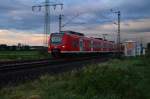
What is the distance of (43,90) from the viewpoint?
48.8 feet

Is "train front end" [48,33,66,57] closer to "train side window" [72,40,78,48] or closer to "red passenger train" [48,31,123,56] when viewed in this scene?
"red passenger train" [48,31,123,56]

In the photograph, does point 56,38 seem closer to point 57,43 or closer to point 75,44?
point 57,43

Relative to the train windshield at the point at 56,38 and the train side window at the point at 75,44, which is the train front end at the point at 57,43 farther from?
the train side window at the point at 75,44

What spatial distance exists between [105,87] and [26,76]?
753cm

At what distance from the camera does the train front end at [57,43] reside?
4431 centimetres

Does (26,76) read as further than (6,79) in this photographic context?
Yes

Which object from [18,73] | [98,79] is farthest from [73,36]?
[98,79]

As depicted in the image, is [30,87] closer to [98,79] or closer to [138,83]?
[98,79]

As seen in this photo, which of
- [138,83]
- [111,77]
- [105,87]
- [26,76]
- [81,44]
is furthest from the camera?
[81,44]

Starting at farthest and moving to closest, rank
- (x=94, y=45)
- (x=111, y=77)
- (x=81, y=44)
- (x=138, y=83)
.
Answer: (x=94, y=45) < (x=81, y=44) < (x=138, y=83) < (x=111, y=77)

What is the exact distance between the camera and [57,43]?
44.7m

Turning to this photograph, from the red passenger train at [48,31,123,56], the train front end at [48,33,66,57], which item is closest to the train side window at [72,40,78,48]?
the red passenger train at [48,31,123,56]

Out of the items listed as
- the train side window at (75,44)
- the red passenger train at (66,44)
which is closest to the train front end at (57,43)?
the red passenger train at (66,44)

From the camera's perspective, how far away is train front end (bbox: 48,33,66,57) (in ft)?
145
